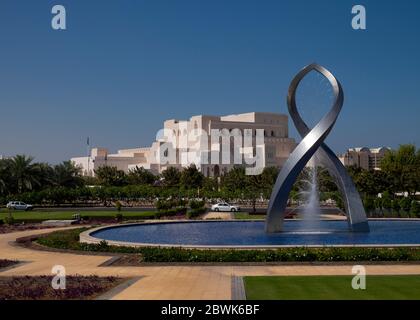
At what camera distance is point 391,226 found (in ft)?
90.7

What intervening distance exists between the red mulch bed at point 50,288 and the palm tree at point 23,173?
43555 millimetres

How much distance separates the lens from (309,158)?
70.1 ft

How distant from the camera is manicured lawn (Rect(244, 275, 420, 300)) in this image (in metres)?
10.1

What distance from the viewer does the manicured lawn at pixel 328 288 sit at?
33.2 feet

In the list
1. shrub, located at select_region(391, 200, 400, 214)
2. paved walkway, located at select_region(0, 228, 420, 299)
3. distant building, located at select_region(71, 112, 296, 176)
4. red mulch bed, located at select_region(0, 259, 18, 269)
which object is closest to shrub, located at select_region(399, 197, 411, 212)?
shrub, located at select_region(391, 200, 400, 214)

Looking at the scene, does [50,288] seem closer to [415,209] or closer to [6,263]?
[6,263]

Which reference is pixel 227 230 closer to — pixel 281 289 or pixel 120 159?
pixel 281 289

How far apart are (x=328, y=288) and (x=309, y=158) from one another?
10837 millimetres

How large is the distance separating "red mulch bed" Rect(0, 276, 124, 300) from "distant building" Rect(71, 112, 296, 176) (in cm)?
8451

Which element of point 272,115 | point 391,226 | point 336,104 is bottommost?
point 391,226

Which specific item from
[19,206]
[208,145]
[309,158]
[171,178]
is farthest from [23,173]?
[208,145]

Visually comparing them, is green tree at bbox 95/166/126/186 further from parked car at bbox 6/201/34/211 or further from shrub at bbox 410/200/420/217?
shrub at bbox 410/200/420/217
